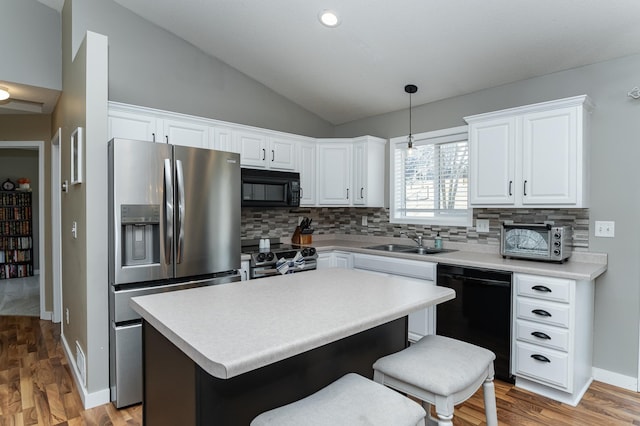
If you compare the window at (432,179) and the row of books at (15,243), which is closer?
the window at (432,179)

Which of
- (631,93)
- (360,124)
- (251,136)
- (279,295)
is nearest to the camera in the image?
(279,295)

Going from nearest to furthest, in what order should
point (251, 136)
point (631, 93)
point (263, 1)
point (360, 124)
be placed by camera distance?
point (631, 93), point (263, 1), point (251, 136), point (360, 124)

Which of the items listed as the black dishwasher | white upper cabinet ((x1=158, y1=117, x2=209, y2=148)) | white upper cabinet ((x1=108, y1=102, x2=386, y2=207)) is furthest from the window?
white upper cabinet ((x1=158, y1=117, x2=209, y2=148))

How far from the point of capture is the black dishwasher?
8.89 ft

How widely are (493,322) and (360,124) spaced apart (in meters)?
2.82

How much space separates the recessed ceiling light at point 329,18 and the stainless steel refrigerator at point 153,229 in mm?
1312

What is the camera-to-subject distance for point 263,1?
2.86 meters

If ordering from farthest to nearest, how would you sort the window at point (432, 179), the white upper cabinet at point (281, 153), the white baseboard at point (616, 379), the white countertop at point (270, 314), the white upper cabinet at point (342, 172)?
the white upper cabinet at point (342, 172), the white upper cabinet at point (281, 153), the window at point (432, 179), the white baseboard at point (616, 379), the white countertop at point (270, 314)

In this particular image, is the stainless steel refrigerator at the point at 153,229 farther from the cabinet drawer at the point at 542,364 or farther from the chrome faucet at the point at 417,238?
the cabinet drawer at the point at 542,364

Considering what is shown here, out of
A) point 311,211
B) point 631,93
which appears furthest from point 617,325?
point 311,211

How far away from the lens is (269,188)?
3754 millimetres

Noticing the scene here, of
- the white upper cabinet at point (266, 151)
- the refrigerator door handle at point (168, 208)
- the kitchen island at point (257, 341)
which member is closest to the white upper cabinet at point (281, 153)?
the white upper cabinet at point (266, 151)

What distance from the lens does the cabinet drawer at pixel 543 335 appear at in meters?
2.46

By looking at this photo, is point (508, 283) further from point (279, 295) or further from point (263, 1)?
point (263, 1)
